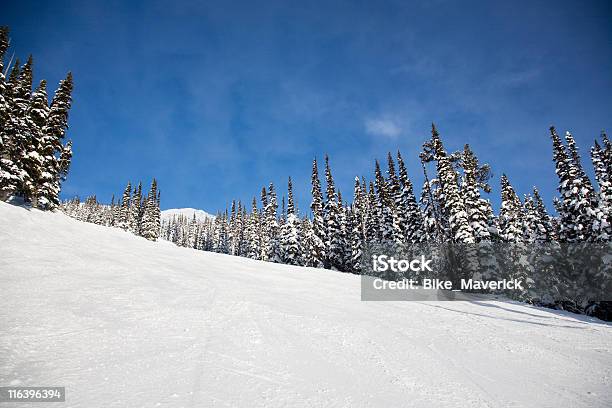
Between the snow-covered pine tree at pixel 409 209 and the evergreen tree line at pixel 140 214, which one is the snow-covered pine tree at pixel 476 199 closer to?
the snow-covered pine tree at pixel 409 209

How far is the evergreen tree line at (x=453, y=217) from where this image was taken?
30469 millimetres

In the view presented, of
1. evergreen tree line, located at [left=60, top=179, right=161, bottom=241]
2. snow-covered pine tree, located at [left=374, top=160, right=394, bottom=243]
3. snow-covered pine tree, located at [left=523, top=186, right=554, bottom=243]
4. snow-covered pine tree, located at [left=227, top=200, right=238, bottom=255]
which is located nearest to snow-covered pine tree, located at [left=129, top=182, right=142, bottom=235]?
evergreen tree line, located at [left=60, top=179, right=161, bottom=241]

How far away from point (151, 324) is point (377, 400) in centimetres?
685

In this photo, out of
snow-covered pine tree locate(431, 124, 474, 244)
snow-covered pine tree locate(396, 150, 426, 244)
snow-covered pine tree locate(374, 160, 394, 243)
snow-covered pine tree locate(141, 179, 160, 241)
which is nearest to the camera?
snow-covered pine tree locate(431, 124, 474, 244)

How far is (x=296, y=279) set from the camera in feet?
78.8

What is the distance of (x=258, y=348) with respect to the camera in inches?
359

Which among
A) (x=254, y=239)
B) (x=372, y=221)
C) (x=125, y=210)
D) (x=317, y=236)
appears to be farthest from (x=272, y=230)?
(x=125, y=210)

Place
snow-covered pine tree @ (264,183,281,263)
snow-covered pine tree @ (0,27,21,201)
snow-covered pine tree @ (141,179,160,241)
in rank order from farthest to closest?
snow-covered pine tree @ (141,179,160,241) → snow-covered pine tree @ (264,183,281,263) → snow-covered pine tree @ (0,27,21,201)

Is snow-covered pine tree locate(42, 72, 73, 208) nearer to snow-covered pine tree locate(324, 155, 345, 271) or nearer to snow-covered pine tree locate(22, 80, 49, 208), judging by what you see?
snow-covered pine tree locate(22, 80, 49, 208)

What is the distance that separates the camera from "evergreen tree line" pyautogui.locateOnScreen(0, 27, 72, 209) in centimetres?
2898

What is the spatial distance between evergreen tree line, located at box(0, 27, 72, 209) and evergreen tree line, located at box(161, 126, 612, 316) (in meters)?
32.9

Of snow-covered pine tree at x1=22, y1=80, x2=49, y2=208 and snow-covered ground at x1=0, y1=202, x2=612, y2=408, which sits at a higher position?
snow-covered pine tree at x1=22, y1=80, x2=49, y2=208

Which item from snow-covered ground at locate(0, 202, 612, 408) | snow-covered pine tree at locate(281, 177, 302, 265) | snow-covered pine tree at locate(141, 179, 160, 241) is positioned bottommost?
snow-covered ground at locate(0, 202, 612, 408)

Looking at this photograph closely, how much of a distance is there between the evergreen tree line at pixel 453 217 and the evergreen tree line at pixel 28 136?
108 feet
